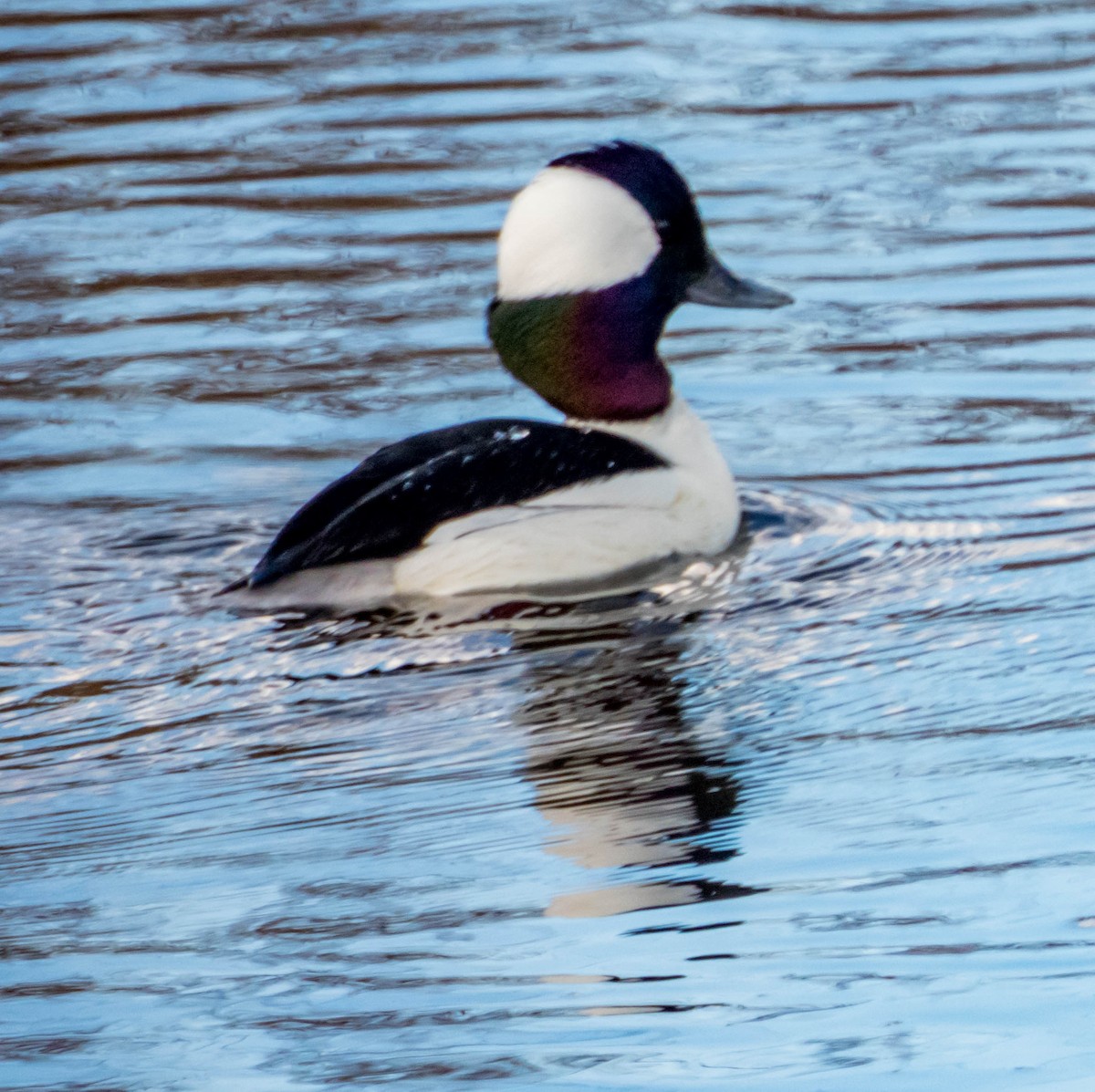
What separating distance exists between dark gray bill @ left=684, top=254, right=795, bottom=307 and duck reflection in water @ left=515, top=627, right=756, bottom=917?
4.01 ft

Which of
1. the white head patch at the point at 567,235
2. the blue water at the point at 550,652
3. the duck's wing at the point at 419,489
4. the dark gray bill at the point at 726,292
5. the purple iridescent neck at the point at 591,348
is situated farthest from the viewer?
the dark gray bill at the point at 726,292

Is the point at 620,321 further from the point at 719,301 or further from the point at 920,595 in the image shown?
the point at 920,595

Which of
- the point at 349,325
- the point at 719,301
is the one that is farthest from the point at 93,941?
the point at 349,325

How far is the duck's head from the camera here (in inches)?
230

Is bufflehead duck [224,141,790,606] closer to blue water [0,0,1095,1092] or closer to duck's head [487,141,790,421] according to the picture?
duck's head [487,141,790,421]

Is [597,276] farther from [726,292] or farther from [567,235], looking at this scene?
[726,292]

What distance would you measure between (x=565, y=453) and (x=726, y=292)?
89 centimetres

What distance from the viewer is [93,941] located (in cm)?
391

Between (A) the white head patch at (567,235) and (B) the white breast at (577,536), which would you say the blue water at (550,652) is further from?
(A) the white head patch at (567,235)

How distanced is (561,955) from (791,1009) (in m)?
0.39

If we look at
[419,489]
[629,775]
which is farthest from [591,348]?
[629,775]

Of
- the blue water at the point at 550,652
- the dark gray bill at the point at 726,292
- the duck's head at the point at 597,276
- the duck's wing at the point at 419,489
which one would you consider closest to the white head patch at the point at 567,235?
the duck's head at the point at 597,276

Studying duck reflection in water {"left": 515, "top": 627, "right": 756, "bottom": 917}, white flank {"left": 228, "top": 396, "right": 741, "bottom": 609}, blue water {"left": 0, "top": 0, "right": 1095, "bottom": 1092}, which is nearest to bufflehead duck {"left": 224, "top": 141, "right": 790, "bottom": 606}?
white flank {"left": 228, "top": 396, "right": 741, "bottom": 609}

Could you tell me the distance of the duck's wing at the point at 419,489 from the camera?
5465 mm
